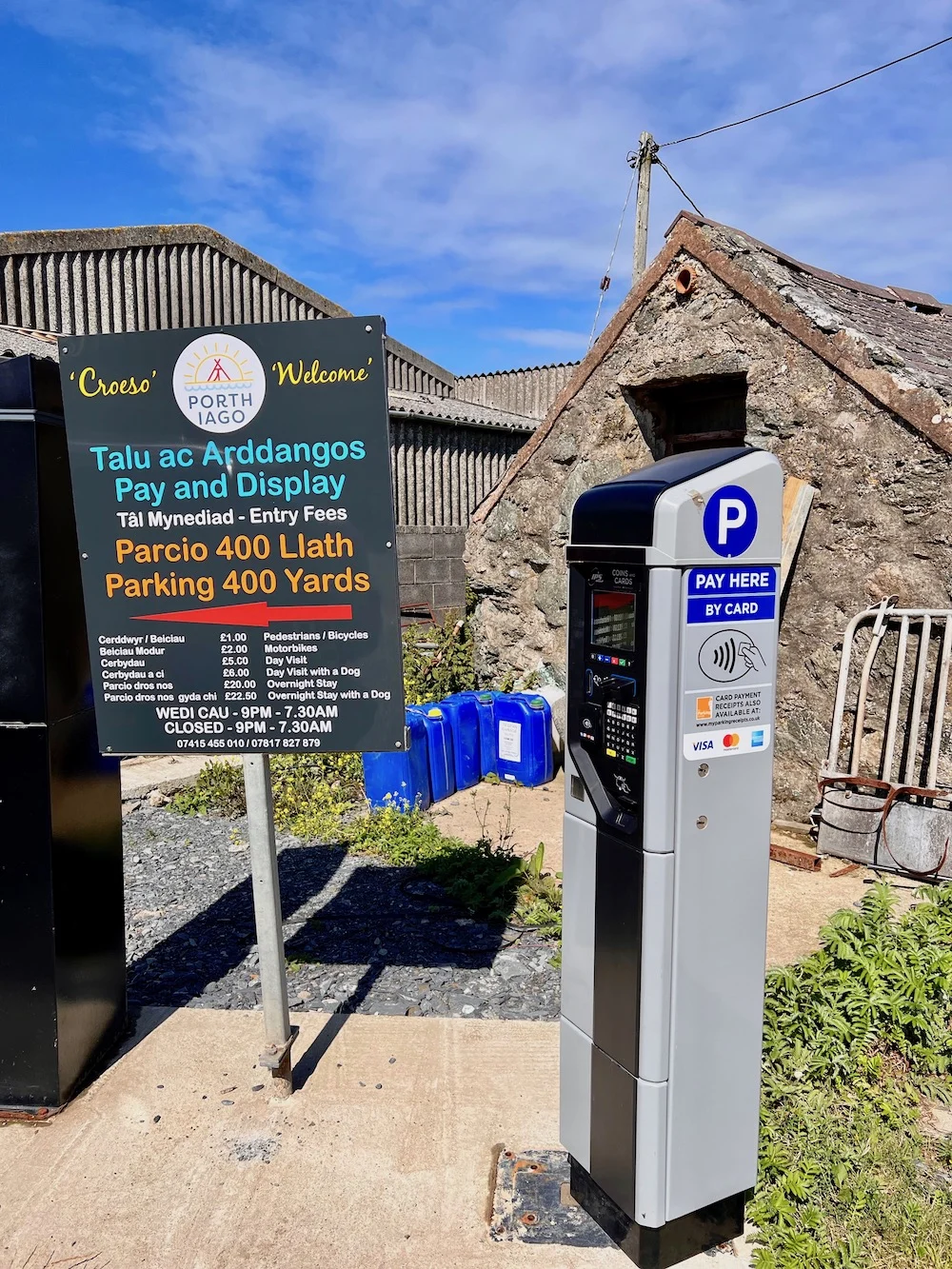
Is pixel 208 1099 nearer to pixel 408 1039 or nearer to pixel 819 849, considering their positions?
pixel 408 1039

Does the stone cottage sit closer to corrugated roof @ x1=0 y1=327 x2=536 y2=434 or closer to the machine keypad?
corrugated roof @ x1=0 y1=327 x2=536 y2=434

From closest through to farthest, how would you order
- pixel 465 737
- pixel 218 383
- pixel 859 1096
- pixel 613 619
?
pixel 613 619 < pixel 218 383 < pixel 859 1096 < pixel 465 737

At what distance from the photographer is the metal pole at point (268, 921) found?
10.6 feet

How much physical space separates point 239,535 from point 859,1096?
10.0 ft

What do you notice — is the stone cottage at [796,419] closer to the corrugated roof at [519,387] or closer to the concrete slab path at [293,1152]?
the concrete slab path at [293,1152]

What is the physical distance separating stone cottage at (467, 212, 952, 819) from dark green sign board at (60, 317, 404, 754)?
429 cm

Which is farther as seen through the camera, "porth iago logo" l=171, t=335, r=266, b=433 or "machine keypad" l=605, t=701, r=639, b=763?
"porth iago logo" l=171, t=335, r=266, b=433

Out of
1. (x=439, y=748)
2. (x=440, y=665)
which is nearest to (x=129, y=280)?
(x=440, y=665)

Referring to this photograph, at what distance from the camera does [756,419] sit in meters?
6.53

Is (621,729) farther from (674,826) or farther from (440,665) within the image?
(440,665)

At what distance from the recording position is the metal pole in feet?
10.6

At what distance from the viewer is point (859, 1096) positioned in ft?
10.6

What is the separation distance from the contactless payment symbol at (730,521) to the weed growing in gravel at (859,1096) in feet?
6.57

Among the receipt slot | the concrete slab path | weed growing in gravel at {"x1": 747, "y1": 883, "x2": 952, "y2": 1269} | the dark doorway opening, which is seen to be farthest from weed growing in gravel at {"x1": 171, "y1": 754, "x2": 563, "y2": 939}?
the dark doorway opening
